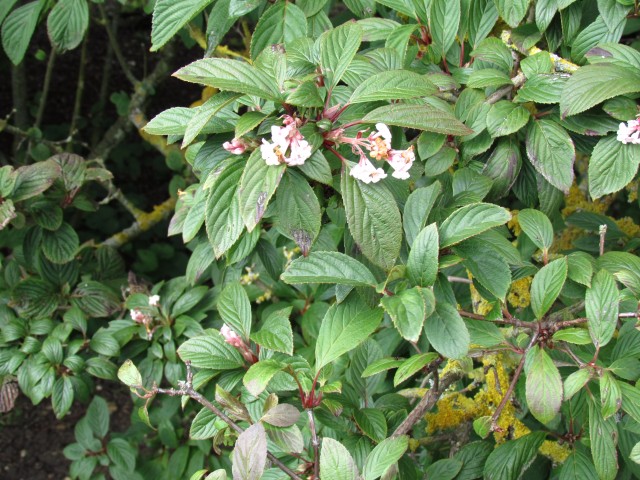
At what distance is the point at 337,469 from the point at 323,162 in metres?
0.37

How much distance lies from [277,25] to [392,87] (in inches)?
17.0

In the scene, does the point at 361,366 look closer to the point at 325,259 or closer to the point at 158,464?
the point at 325,259

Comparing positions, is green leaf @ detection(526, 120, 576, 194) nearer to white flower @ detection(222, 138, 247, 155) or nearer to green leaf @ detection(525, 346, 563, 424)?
green leaf @ detection(525, 346, 563, 424)

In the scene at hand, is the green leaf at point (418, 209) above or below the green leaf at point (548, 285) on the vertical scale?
above

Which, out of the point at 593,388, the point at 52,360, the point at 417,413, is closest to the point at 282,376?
the point at 417,413

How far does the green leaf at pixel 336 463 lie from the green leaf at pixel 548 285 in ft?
1.16

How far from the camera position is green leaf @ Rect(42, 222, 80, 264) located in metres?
1.66

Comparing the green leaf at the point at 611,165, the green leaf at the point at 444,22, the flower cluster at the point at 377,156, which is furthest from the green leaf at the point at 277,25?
the green leaf at the point at 611,165

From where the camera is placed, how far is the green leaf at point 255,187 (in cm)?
86

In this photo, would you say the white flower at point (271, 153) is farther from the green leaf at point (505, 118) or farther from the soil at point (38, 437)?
the soil at point (38, 437)

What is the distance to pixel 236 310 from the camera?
1.16m

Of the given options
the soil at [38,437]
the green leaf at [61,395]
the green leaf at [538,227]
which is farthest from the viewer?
the soil at [38,437]

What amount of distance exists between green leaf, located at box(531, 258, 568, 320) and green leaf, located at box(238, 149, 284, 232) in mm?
426

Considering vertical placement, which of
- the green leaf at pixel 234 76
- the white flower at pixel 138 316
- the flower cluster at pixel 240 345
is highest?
the green leaf at pixel 234 76
